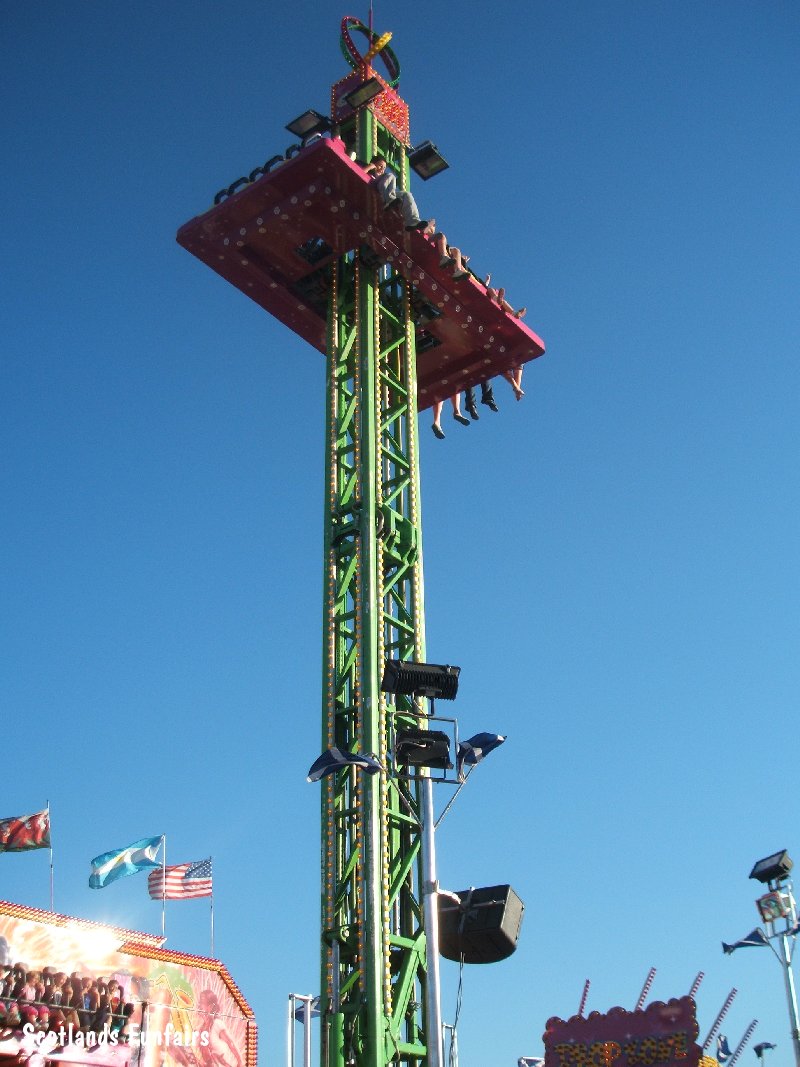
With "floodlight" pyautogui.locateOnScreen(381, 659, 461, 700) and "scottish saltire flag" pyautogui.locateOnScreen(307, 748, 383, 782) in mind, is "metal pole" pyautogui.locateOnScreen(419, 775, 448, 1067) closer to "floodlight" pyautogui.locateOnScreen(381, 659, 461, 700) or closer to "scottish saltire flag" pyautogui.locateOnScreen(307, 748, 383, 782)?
"floodlight" pyautogui.locateOnScreen(381, 659, 461, 700)

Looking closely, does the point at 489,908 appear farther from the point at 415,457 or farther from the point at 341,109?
the point at 341,109

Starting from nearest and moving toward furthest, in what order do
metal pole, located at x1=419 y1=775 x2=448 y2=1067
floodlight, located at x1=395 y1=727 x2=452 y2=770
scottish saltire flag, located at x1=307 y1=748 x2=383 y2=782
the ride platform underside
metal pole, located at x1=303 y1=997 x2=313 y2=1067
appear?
metal pole, located at x1=419 y1=775 x2=448 y2=1067, floodlight, located at x1=395 y1=727 x2=452 y2=770, scottish saltire flag, located at x1=307 y1=748 x2=383 y2=782, metal pole, located at x1=303 y1=997 x2=313 y2=1067, the ride platform underside

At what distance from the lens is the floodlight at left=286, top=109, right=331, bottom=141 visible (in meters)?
34.5

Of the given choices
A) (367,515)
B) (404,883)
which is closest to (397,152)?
(367,515)

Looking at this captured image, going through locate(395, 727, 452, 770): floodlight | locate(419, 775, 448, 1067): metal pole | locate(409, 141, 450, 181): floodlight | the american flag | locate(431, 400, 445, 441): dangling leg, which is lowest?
locate(419, 775, 448, 1067): metal pole

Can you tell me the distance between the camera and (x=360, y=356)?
32781 millimetres

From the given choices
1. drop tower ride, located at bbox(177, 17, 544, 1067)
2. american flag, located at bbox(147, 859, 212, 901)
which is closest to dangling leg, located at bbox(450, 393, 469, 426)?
drop tower ride, located at bbox(177, 17, 544, 1067)

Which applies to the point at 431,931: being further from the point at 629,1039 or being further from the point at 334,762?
the point at 629,1039

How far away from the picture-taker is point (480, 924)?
1473 cm

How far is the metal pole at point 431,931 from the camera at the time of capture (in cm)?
1437

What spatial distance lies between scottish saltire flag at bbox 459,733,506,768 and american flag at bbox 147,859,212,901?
21.9 meters

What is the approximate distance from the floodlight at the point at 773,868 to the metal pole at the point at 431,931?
1216 centimetres

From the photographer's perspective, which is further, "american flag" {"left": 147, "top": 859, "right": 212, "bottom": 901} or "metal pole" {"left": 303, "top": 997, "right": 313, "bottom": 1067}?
"american flag" {"left": 147, "top": 859, "right": 212, "bottom": 901}

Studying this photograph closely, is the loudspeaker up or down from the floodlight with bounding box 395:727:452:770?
down
